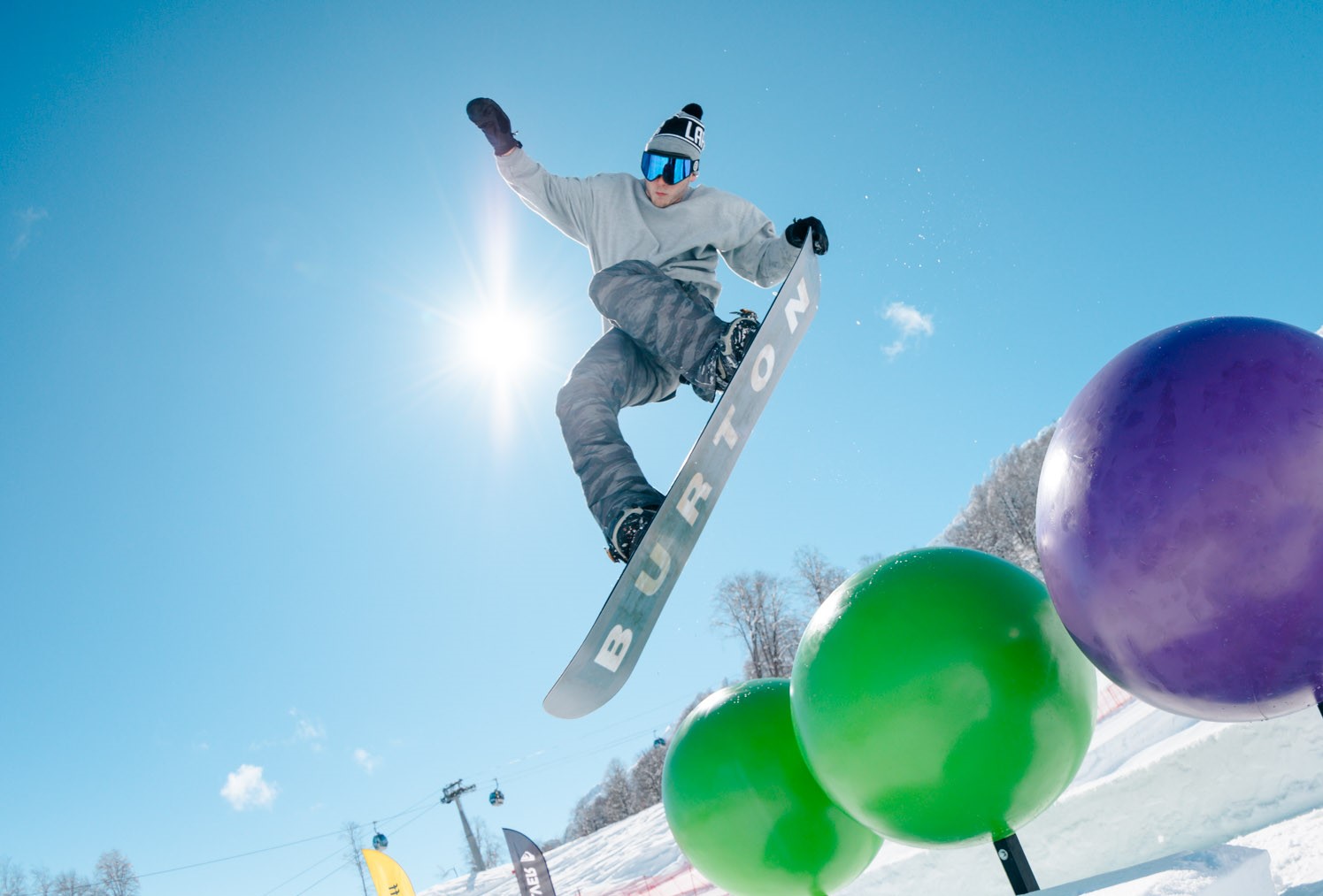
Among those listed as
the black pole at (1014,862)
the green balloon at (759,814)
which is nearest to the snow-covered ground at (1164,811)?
the green balloon at (759,814)

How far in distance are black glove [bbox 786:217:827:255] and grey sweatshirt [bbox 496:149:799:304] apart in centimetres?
5

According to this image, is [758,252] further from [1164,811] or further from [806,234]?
[1164,811]

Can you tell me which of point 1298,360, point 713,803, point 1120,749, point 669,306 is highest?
point 669,306

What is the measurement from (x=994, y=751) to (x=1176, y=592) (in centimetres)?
62

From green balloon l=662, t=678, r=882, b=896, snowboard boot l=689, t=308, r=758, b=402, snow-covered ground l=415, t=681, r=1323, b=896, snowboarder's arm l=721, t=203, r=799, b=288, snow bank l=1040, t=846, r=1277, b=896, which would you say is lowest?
snow-covered ground l=415, t=681, r=1323, b=896

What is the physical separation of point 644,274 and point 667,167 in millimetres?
654

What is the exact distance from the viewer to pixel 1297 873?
2.44 metres

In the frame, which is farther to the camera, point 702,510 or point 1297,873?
point 702,510

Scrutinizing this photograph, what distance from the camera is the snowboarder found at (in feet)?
10.1

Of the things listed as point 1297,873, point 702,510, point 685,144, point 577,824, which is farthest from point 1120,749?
point 577,824

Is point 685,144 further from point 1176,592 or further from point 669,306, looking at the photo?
point 1176,592

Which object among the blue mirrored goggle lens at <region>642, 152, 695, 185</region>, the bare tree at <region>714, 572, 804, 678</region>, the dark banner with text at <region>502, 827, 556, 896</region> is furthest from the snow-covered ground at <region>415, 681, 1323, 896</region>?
the bare tree at <region>714, 572, 804, 678</region>

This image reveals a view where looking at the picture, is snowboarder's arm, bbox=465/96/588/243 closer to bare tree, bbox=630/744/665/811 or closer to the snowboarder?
the snowboarder

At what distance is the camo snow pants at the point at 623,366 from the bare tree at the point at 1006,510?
43070 mm
